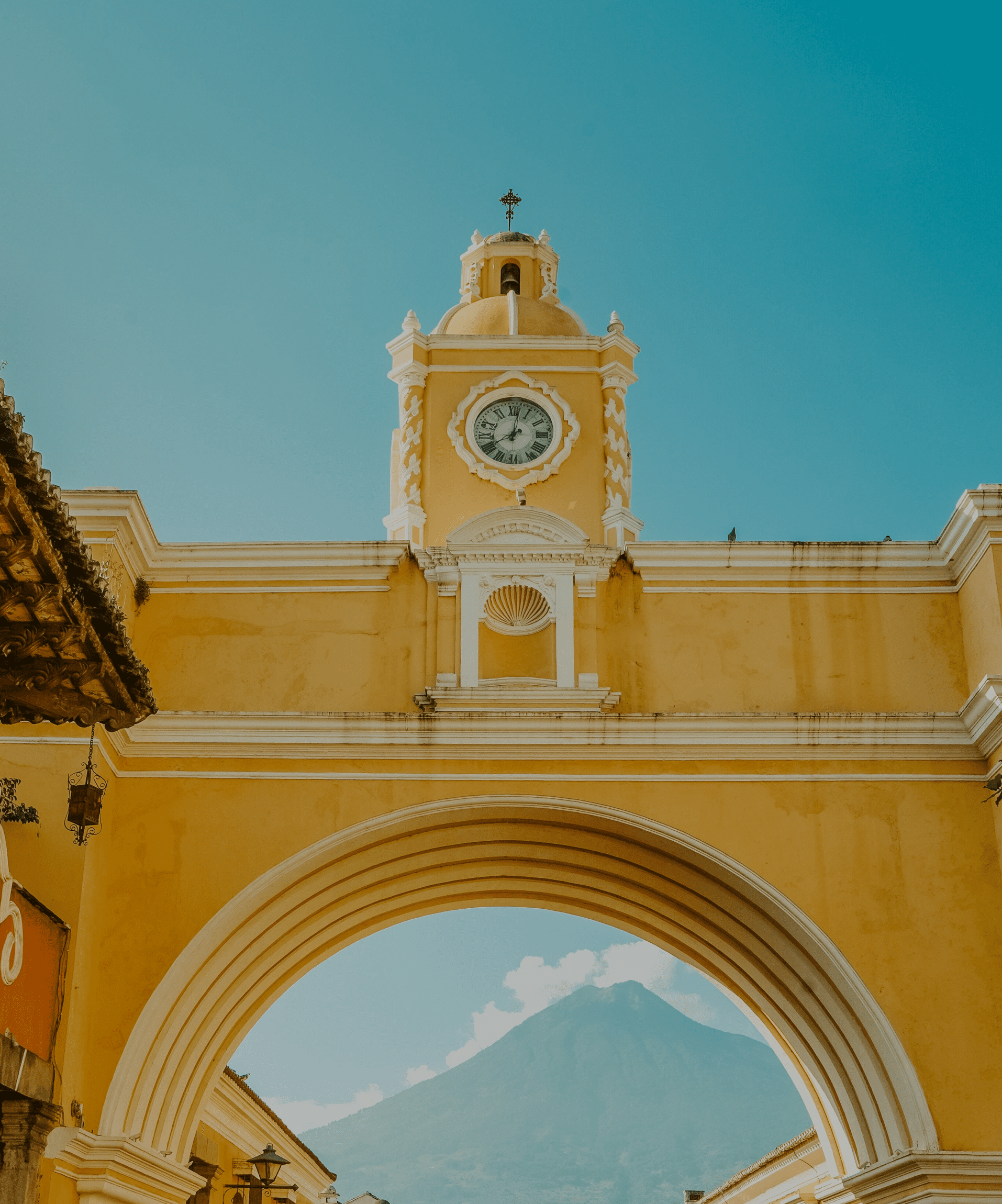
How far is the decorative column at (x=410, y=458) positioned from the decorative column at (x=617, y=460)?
5.05 ft

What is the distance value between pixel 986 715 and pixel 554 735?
2.88 metres

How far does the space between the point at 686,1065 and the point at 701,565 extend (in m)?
186

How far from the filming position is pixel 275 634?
10992 mm

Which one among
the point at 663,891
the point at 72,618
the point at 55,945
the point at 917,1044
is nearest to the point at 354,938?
the point at 663,891

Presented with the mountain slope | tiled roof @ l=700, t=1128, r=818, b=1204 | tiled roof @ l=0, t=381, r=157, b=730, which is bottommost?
tiled roof @ l=700, t=1128, r=818, b=1204

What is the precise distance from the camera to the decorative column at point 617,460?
478 inches

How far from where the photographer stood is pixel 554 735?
34.4 feet

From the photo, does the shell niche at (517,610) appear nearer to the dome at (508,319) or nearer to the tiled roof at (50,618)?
the dome at (508,319)

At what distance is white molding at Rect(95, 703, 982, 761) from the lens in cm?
1048

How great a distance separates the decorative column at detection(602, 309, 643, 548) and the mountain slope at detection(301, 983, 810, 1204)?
117457mm

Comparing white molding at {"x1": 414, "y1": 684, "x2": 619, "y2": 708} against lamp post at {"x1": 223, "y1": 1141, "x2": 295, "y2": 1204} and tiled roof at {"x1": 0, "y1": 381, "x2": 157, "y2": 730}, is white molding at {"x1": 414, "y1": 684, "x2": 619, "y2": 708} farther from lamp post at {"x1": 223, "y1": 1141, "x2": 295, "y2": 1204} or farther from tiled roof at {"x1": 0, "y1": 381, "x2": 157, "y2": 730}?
lamp post at {"x1": 223, "y1": 1141, "x2": 295, "y2": 1204}

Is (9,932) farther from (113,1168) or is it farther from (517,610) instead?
(517,610)

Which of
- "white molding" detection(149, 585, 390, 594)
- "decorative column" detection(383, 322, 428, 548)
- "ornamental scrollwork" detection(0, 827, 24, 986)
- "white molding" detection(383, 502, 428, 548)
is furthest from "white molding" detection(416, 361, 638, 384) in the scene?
"ornamental scrollwork" detection(0, 827, 24, 986)

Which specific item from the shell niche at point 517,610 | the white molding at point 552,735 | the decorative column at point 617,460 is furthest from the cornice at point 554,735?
the decorative column at point 617,460
